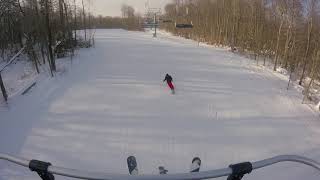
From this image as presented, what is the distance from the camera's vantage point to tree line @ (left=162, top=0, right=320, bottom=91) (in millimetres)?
→ 14648

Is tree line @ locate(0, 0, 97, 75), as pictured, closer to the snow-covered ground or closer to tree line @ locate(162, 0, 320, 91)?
the snow-covered ground

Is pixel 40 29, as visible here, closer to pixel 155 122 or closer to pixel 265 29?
pixel 155 122

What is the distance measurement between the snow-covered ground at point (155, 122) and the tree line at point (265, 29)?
3696 mm

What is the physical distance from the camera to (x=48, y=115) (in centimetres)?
729

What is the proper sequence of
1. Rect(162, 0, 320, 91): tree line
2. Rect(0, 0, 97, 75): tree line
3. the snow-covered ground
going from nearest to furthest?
the snow-covered ground
Rect(0, 0, 97, 75): tree line
Rect(162, 0, 320, 91): tree line

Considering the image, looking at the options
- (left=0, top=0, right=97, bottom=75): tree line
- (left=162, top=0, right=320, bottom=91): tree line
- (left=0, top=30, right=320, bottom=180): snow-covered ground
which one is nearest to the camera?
(left=0, top=30, right=320, bottom=180): snow-covered ground

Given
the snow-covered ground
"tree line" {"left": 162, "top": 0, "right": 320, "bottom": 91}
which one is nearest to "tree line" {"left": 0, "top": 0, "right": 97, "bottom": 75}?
the snow-covered ground

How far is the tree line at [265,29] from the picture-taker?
48.1 ft

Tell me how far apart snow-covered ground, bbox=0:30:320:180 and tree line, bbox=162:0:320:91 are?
146 inches

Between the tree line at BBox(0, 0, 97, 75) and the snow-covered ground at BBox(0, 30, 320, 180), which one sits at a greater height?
the tree line at BBox(0, 0, 97, 75)

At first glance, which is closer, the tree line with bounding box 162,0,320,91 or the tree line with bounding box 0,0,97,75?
Answer: the tree line with bounding box 0,0,97,75

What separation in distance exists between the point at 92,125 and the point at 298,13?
1330 cm

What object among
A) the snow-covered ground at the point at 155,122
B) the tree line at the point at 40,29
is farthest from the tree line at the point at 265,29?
the tree line at the point at 40,29

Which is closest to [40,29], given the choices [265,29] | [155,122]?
[155,122]
